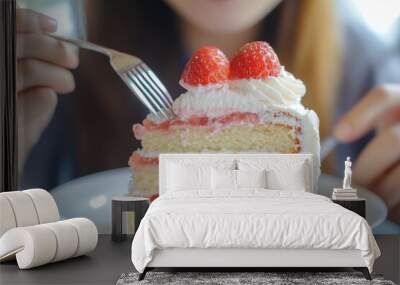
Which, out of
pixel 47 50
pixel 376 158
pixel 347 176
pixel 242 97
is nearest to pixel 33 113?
pixel 47 50

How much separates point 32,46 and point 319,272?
4.06 m

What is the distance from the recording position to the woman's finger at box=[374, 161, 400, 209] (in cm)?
738

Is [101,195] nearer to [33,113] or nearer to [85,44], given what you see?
[33,113]

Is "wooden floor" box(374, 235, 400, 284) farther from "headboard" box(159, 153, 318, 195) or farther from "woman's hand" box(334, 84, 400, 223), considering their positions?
"headboard" box(159, 153, 318, 195)

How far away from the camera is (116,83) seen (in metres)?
7.47

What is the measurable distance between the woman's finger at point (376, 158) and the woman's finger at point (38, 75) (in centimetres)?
331

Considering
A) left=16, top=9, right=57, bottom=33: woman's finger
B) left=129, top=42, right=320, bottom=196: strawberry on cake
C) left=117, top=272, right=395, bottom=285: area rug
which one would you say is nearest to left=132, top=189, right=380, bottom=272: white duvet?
left=117, top=272, right=395, bottom=285: area rug

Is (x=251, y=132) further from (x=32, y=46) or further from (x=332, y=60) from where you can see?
(x=32, y=46)

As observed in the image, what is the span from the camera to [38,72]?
759 centimetres

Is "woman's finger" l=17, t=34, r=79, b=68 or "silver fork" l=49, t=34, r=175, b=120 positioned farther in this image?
"woman's finger" l=17, t=34, r=79, b=68

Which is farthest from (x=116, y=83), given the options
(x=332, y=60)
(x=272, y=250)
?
(x=272, y=250)

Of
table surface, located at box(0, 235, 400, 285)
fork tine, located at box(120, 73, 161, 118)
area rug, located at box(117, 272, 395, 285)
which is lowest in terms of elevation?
table surface, located at box(0, 235, 400, 285)

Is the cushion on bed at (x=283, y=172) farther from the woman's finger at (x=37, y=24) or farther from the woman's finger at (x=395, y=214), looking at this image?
the woman's finger at (x=37, y=24)

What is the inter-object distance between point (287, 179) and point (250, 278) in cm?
188
